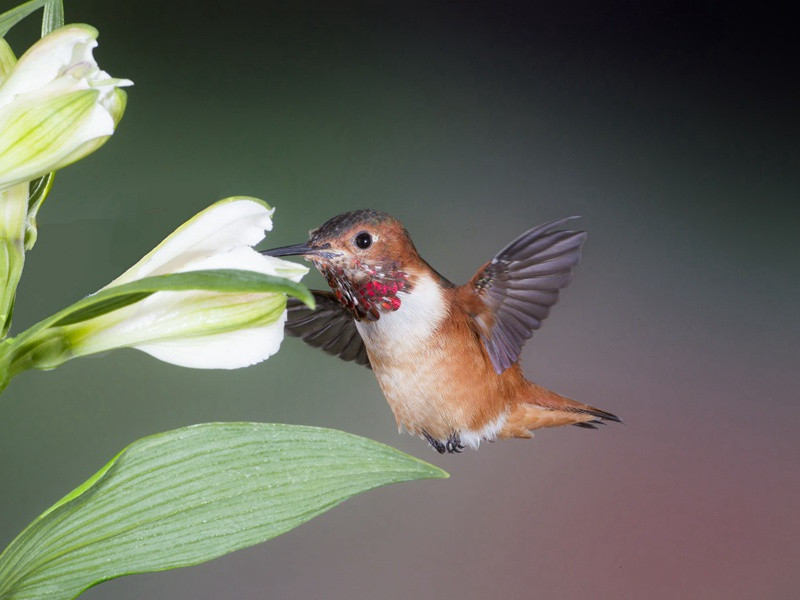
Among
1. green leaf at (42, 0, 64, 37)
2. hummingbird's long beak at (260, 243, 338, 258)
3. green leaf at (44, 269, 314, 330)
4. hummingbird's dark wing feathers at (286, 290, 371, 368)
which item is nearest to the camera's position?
green leaf at (44, 269, 314, 330)

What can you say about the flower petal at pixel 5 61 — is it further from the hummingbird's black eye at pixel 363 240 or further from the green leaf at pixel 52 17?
the hummingbird's black eye at pixel 363 240

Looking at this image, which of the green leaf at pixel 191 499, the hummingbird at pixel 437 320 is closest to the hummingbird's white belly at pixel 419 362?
the hummingbird at pixel 437 320

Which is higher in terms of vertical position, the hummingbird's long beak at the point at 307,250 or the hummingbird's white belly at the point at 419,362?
the hummingbird's long beak at the point at 307,250

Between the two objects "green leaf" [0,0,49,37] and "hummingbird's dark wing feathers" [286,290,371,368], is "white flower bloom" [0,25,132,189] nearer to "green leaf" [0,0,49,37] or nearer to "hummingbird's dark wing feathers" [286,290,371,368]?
"green leaf" [0,0,49,37]

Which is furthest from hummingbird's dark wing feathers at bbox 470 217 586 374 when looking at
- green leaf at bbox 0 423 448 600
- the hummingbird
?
green leaf at bbox 0 423 448 600

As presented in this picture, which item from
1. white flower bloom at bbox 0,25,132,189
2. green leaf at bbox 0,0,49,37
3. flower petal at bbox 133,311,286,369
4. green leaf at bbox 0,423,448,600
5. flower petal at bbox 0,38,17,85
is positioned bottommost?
green leaf at bbox 0,423,448,600

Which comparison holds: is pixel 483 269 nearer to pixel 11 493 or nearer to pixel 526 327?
pixel 526 327
